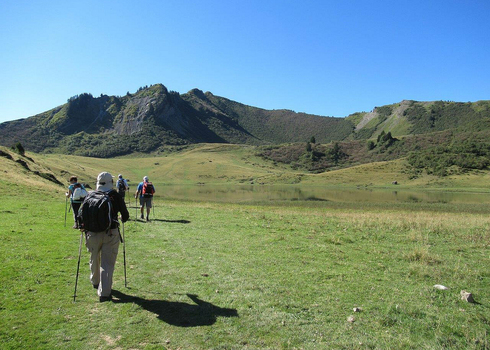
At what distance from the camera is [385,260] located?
35.6 ft

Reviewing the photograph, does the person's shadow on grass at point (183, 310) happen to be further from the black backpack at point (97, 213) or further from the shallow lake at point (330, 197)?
the shallow lake at point (330, 197)

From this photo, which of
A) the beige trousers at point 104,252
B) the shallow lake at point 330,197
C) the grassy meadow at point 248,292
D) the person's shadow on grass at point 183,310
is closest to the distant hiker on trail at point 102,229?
the beige trousers at point 104,252

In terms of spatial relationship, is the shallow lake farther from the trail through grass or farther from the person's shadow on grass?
the person's shadow on grass

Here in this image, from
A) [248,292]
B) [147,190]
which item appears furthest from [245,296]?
[147,190]

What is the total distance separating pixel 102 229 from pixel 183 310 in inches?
101

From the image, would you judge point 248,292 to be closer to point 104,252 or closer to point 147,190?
point 104,252

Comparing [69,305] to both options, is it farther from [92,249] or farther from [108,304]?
[92,249]

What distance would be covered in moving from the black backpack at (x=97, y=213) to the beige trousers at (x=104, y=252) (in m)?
0.28

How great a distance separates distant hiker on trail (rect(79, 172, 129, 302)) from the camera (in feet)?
22.4

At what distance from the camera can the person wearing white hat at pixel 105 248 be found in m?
6.93

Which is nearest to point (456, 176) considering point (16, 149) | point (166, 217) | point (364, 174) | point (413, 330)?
point (364, 174)

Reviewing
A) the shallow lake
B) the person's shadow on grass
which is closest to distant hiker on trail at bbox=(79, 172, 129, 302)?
the person's shadow on grass

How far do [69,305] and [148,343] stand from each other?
8.17ft

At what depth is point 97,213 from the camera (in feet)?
22.3
